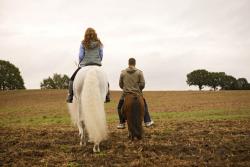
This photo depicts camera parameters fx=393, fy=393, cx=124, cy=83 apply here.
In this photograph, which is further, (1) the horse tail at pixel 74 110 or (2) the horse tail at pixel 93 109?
(1) the horse tail at pixel 74 110

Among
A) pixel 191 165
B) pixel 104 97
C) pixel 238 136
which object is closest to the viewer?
pixel 191 165

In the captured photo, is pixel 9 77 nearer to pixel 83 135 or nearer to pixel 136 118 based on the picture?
pixel 136 118

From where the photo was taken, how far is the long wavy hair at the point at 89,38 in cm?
866

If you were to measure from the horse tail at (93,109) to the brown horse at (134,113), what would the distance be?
2.43 m

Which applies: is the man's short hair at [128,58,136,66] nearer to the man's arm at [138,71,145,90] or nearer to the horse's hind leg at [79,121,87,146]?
the man's arm at [138,71,145,90]

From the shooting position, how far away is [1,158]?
759 cm

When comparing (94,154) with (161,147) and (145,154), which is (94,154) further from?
(161,147)

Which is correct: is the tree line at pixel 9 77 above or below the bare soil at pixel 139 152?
above

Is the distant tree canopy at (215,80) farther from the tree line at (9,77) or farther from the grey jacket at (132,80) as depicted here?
the grey jacket at (132,80)

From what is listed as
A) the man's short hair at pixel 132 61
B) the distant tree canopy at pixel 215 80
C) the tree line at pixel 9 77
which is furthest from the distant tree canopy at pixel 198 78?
the man's short hair at pixel 132 61

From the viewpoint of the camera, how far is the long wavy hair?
866 centimetres

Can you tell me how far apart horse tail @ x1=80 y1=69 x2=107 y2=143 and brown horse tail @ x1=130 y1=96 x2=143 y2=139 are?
2.43 m

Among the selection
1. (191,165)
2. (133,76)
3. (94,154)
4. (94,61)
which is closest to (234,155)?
(191,165)

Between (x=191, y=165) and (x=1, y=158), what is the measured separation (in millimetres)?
3657
